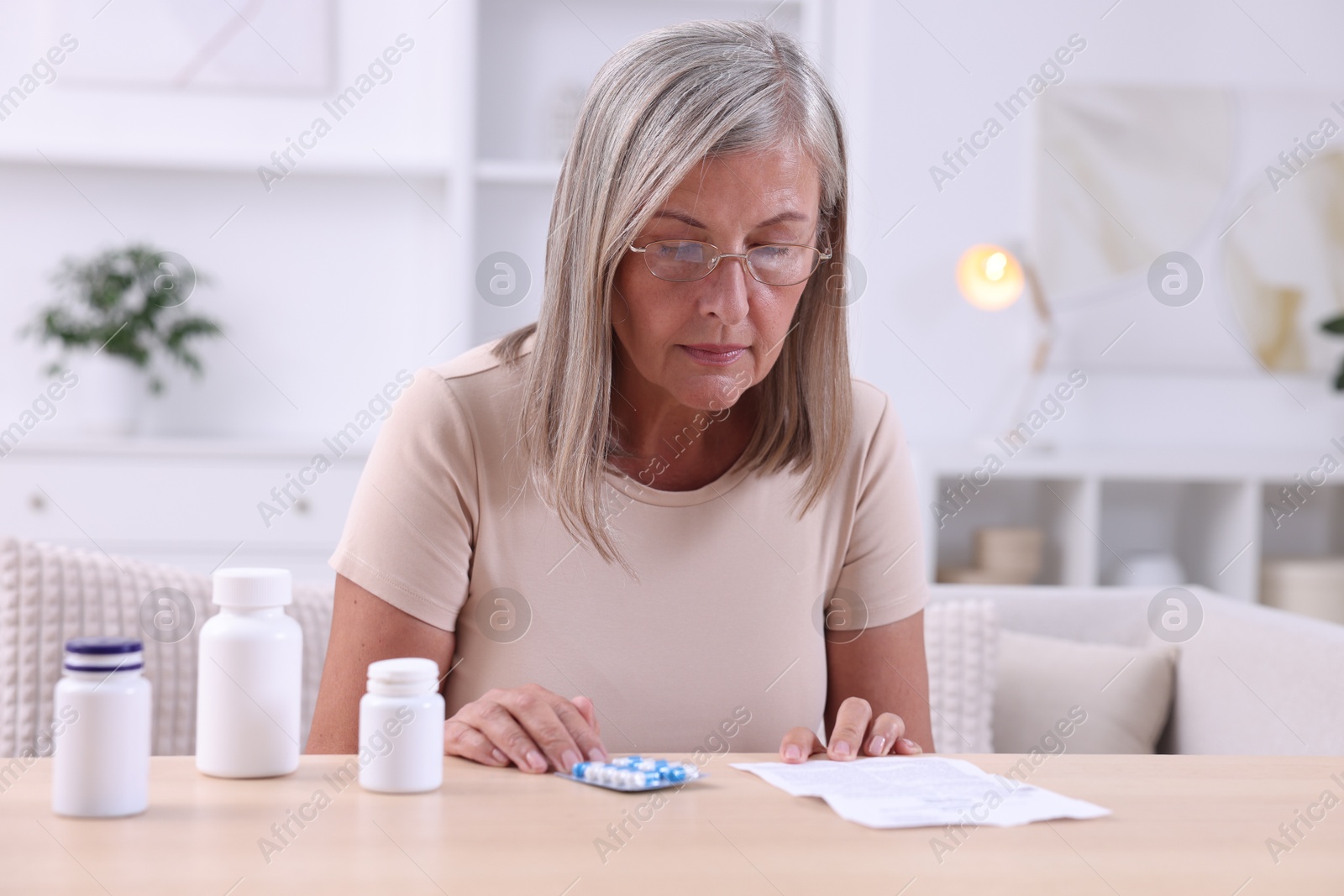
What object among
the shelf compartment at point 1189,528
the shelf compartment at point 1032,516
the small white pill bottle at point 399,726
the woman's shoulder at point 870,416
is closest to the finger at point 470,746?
the small white pill bottle at point 399,726

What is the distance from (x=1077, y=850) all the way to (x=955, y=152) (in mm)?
2773

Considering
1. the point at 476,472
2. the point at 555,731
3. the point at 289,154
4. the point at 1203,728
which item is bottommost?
the point at 1203,728

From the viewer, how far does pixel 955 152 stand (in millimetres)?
3305

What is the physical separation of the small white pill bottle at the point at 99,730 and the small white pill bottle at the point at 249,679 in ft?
0.24

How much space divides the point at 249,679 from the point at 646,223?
0.57 meters

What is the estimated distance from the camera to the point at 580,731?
975 millimetres

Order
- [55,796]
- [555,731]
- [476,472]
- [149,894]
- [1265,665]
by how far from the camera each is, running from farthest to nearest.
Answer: [1265,665] → [476,472] → [555,731] → [55,796] → [149,894]

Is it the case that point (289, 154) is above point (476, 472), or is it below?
above

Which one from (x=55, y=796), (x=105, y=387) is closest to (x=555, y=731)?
(x=55, y=796)

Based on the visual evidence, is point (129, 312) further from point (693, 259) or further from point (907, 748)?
point (907, 748)

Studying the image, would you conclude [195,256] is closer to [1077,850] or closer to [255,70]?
[255,70]

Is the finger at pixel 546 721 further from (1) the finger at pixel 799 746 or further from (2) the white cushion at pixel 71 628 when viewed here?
(2) the white cushion at pixel 71 628

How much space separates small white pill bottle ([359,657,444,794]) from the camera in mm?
848

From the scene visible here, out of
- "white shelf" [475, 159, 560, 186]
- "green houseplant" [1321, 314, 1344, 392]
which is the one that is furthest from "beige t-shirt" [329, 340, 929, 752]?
"green houseplant" [1321, 314, 1344, 392]
